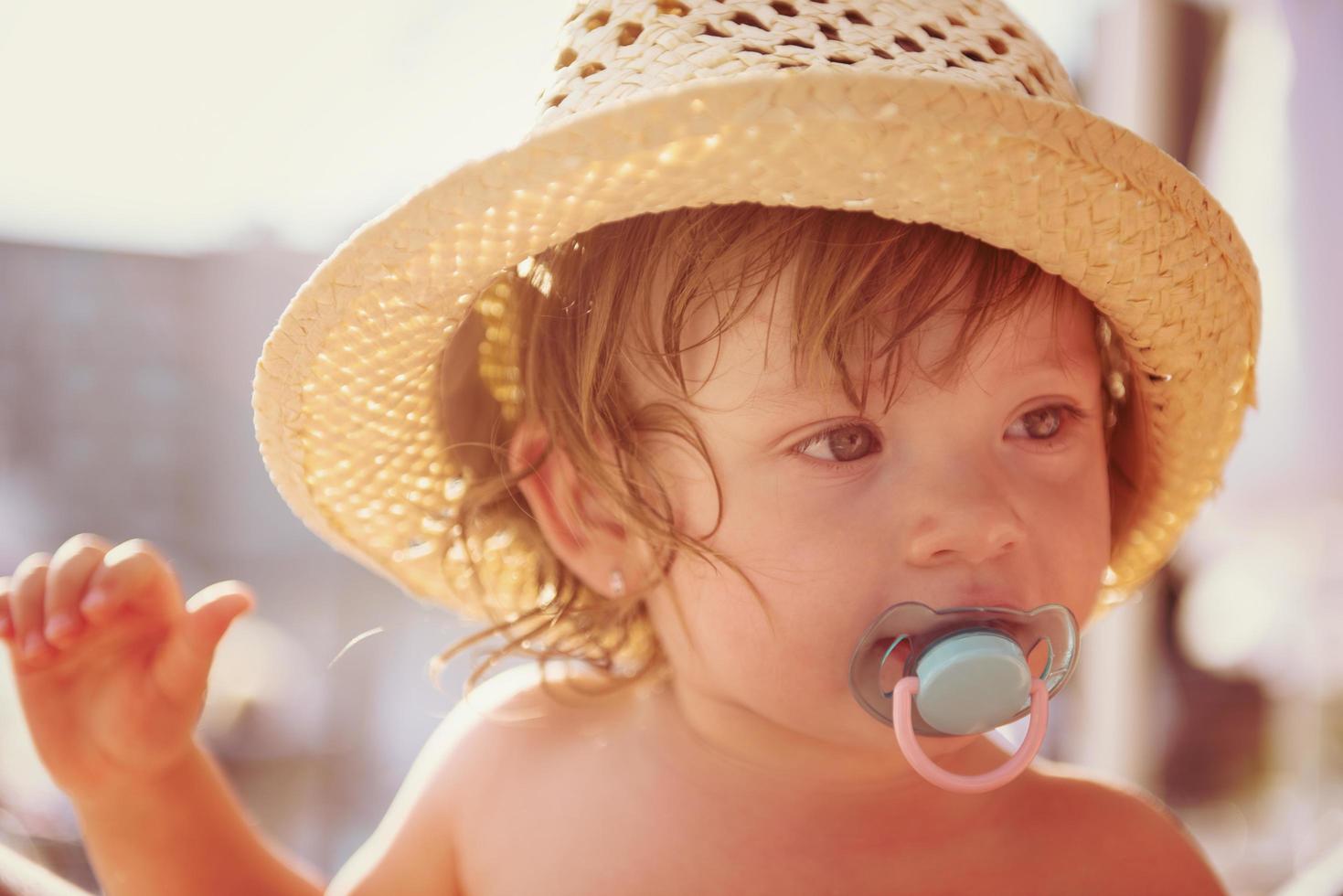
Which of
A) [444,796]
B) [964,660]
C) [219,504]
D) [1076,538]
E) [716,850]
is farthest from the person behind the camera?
[219,504]

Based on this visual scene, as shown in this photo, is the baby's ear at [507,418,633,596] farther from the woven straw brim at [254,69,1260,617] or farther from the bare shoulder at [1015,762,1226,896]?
the bare shoulder at [1015,762,1226,896]

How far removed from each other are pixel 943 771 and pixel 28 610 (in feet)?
2.13

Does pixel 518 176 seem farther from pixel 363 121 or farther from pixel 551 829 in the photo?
pixel 363 121

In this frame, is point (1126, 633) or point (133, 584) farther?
point (1126, 633)

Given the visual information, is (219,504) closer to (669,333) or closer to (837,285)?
(669,333)

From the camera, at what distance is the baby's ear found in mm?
857

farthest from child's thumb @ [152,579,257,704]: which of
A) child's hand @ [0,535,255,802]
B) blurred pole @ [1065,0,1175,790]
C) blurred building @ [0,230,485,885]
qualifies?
blurred pole @ [1065,0,1175,790]

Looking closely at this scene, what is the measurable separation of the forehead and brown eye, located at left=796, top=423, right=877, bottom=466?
32mm

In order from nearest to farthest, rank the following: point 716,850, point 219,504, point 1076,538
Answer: point 1076,538, point 716,850, point 219,504

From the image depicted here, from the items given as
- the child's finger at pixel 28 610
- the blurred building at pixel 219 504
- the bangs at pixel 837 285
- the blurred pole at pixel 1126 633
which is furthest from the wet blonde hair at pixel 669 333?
the blurred pole at pixel 1126 633

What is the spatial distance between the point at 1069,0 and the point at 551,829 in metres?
1.44

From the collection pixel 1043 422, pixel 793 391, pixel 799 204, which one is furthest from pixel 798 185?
pixel 1043 422

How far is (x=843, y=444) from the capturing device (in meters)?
0.71

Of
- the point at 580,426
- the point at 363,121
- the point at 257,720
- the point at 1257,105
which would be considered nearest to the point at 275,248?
the point at 363,121
